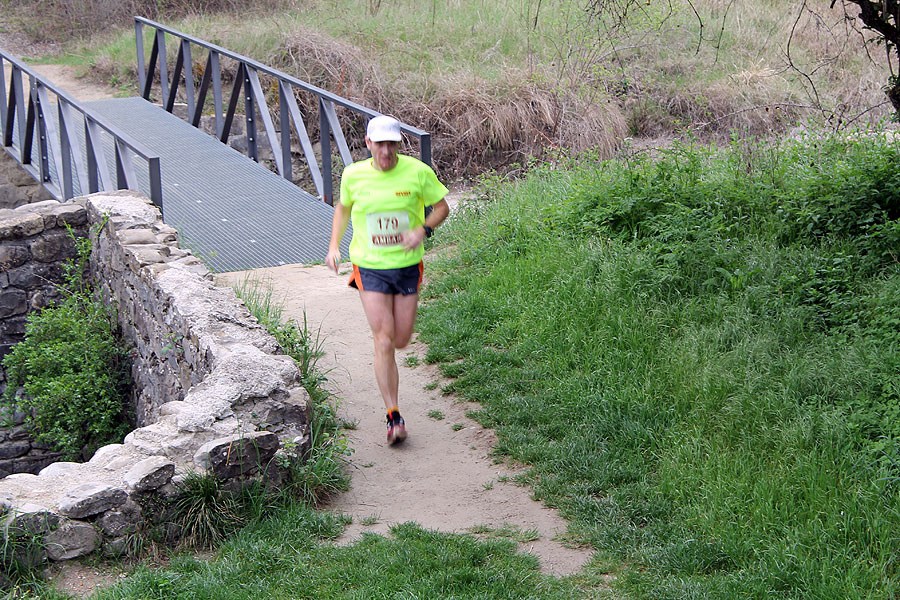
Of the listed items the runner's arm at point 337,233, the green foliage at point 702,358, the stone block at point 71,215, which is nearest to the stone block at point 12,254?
the stone block at point 71,215

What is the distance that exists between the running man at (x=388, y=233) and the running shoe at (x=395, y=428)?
18 centimetres

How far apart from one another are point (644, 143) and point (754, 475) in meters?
10.6

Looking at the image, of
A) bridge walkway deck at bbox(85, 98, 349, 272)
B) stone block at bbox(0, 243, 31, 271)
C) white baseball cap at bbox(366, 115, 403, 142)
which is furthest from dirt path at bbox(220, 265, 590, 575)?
stone block at bbox(0, 243, 31, 271)

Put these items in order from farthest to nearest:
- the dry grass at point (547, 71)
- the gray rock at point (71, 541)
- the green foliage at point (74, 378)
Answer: the dry grass at point (547, 71) < the green foliage at point (74, 378) < the gray rock at point (71, 541)

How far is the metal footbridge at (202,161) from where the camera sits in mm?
8711

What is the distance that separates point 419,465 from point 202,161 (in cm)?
693

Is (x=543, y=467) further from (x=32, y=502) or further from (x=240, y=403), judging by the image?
(x=32, y=502)

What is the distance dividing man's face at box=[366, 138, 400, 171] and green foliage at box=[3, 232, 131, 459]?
137 inches

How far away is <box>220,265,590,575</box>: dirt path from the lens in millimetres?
4504

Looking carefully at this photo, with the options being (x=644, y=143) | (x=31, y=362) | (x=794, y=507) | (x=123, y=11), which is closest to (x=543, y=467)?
(x=794, y=507)

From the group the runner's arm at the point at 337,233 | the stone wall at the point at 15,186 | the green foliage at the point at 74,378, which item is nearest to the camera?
the runner's arm at the point at 337,233

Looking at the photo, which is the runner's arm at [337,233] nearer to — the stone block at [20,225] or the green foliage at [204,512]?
the green foliage at [204,512]

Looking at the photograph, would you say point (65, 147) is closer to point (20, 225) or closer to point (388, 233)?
point (20, 225)

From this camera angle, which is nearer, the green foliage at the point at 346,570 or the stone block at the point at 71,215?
the green foliage at the point at 346,570
